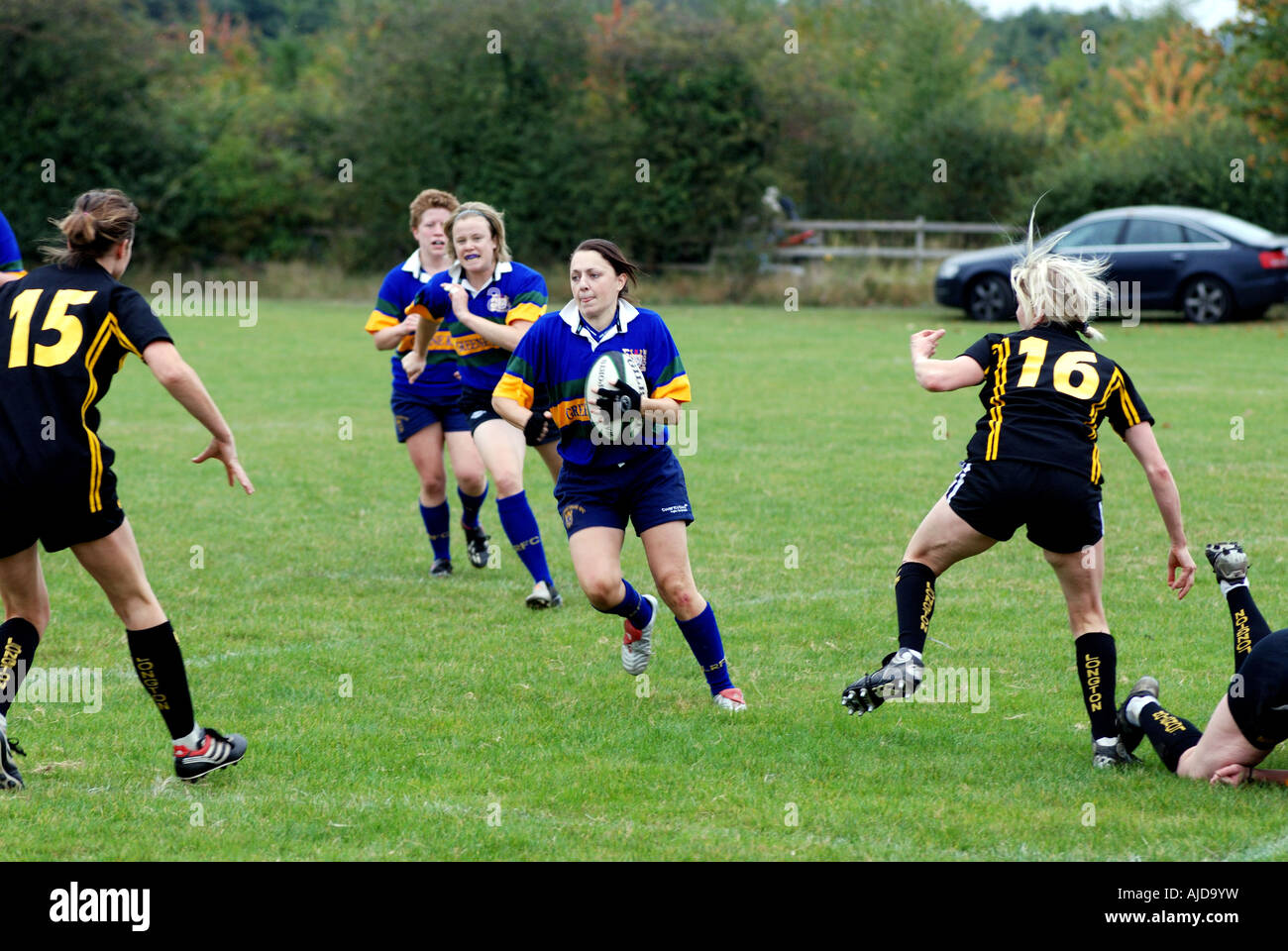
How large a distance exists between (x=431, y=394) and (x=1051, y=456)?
4.16m

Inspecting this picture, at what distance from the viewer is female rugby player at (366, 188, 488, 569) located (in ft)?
26.2

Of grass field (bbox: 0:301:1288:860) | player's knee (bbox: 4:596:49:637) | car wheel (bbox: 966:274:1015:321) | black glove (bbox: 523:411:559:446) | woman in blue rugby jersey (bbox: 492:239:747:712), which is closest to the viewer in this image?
grass field (bbox: 0:301:1288:860)

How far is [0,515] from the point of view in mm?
4398

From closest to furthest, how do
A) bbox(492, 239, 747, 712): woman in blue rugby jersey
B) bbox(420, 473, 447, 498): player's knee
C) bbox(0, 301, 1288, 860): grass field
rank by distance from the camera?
bbox(0, 301, 1288, 860): grass field
bbox(492, 239, 747, 712): woman in blue rugby jersey
bbox(420, 473, 447, 498): player's knee

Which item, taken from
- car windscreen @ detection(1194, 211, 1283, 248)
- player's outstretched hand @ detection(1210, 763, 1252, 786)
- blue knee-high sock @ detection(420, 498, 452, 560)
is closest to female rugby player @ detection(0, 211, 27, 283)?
blue knee-high sock @ detection(420, 498, 452, 560)

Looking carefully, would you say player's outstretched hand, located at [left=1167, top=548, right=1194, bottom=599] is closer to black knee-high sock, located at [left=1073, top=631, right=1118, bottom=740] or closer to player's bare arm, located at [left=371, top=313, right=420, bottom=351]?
black knee-high sock, located at [left=1073, top=631, right=1118, bottom=740]

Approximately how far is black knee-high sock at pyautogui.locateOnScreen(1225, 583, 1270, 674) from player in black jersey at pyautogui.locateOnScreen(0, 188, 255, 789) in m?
3.60

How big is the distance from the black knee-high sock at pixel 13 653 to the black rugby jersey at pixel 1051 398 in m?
3.36

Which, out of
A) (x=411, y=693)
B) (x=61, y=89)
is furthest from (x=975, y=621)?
(x=61, y=89)

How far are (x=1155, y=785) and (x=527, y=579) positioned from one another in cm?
414

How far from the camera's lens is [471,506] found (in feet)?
26.8

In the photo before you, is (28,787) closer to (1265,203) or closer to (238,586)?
(238,586)

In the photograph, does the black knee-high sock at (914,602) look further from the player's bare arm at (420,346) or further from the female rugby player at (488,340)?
the player's bare arm at (420,346)

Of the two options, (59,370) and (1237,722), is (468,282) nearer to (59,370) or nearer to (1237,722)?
(59,370)
